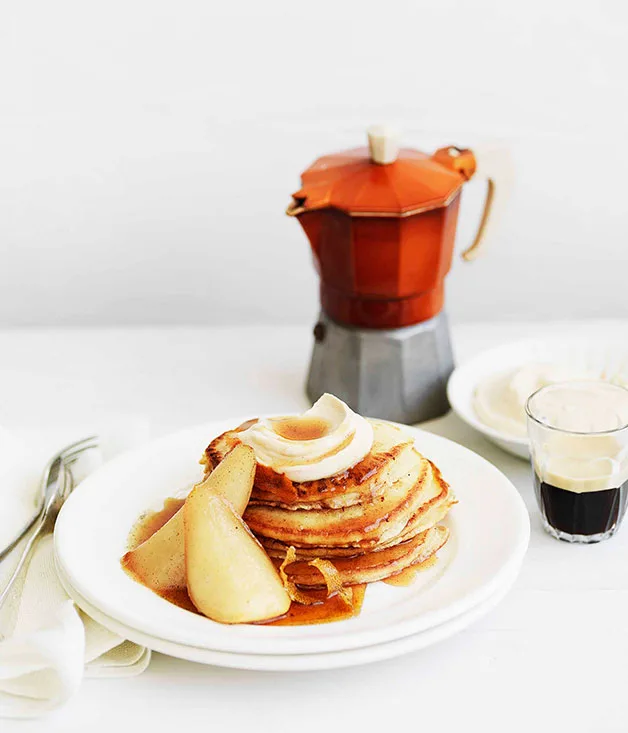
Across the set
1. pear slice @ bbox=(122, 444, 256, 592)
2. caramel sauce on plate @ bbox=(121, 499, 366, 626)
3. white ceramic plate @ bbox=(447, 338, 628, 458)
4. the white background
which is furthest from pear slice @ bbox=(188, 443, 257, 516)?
the white background

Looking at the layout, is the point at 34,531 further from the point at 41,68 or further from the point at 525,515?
the point at 41,68

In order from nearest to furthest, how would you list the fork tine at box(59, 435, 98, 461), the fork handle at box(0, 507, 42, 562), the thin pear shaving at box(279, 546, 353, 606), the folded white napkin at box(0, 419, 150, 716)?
the folded white napkin at box(0, 419, 150, 716)
the thin pear shaving at box(279, 546, 353, 606)
the fork handle at box(0, 507, 42, 562)
the fork tine at box(59, 435, 98, 461)

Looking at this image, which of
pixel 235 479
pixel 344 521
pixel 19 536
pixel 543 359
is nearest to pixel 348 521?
pixel 344 521

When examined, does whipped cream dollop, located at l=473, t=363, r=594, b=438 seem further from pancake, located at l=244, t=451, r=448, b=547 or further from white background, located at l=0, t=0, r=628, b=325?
white background, located at l=0, t=0, r=628, b=325

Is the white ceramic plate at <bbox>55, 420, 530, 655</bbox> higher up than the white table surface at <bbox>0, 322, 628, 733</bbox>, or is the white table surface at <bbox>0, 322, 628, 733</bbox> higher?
the white ceramic plate at <bbox>55, 420, 530, 655</bbox>

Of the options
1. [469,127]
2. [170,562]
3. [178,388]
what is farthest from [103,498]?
[469,127]

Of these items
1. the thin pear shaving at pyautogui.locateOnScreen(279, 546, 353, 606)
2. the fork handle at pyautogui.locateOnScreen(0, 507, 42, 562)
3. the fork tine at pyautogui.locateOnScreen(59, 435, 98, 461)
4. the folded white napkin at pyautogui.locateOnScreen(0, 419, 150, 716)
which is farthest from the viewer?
the fork tine at pyautogui.locateOnScreen(59, 435, 98, 461)
